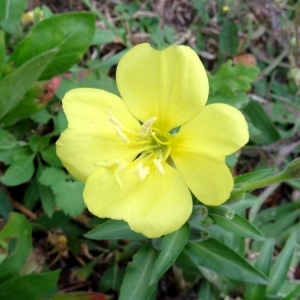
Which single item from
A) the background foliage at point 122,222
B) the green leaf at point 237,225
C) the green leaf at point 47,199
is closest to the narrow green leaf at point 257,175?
the background foliage at point 122,222

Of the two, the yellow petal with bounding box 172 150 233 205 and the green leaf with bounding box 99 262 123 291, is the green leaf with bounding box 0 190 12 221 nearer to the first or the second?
the green leaf with bounding box 99 262 123 291

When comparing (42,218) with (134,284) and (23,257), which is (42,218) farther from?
(134,284)

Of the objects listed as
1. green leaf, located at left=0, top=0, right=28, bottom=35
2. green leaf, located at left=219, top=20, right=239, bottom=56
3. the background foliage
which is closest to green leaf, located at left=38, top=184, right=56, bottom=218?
the background foliage

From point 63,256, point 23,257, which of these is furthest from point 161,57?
point 63,256

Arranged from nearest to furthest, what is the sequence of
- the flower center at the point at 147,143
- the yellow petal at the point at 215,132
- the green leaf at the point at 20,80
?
the yellow petal at the point at 215,132 → the flower center at the point at 147,143 → the green leaf at the point at 20,80

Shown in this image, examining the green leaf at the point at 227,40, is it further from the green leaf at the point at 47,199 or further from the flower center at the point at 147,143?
the flower center at the point at 147,143
